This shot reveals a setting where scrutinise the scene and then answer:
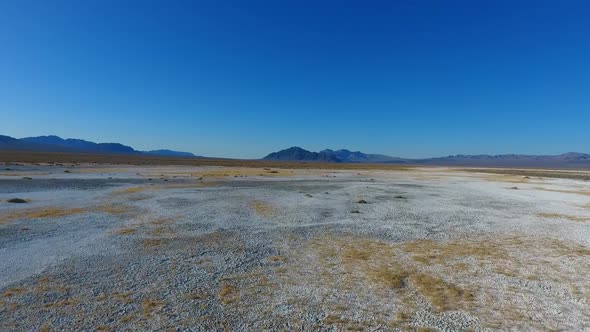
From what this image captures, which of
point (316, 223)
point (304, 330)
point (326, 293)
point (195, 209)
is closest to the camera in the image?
point (304, 330)

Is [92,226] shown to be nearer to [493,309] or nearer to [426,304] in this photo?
[426,304]

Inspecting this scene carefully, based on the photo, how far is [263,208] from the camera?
22.7 metres

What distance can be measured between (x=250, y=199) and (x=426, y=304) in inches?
772

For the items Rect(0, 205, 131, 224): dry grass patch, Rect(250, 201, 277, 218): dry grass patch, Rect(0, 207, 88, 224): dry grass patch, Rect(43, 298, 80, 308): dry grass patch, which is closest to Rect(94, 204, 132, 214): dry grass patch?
Rect(0, 205, 131, 224): dry grass patch

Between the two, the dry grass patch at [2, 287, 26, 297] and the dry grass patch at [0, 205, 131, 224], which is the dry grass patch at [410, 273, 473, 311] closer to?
the dry grass patch at [2, 287, 26, 297]

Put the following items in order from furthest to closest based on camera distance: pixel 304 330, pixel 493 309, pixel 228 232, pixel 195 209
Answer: pixel 195 209
pixel 228 232
pixel 493 309
pixel 304 330

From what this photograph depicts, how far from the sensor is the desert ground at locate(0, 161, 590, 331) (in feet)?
25.0

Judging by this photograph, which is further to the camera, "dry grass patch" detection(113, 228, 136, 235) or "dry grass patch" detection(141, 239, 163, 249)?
"dry grass patch" detection(113, 228, 136, 235)

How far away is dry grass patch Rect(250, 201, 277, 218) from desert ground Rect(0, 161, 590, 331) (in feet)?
2.54

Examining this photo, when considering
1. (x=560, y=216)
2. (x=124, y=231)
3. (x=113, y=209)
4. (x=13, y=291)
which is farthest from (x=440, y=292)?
(x=113, y=209)

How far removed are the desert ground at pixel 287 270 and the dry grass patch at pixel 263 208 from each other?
775mm

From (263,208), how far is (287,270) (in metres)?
12.0

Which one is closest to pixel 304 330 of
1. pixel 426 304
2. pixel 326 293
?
pixel 326 293

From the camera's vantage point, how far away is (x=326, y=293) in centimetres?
898
